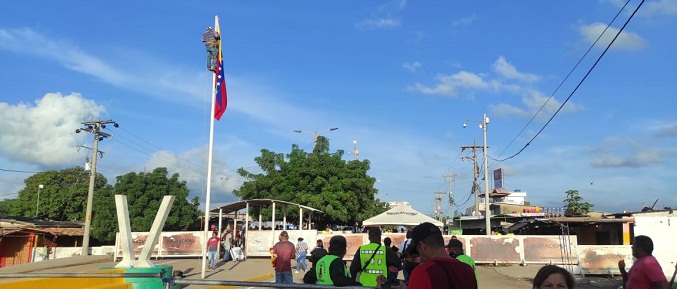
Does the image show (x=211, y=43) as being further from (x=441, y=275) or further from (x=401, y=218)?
(x=441, y=275)

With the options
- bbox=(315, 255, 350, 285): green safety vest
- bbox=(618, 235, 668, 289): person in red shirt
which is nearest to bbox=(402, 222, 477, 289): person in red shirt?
bbox=(315, 255, 350, 285): green safety vest

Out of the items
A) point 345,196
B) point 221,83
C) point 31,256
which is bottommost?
point 31,256

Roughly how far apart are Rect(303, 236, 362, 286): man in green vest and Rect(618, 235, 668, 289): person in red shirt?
2773 millimetres

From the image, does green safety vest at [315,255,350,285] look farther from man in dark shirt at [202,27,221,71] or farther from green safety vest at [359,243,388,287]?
man in dark shirt at [202,27,221,71]

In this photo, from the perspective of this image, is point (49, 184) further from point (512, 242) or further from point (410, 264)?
point (410, 264)

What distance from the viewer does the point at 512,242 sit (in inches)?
966

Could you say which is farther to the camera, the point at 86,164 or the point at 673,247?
the point at 86,164

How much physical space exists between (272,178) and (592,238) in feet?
71.1

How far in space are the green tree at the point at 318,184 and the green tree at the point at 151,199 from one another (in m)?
5.24

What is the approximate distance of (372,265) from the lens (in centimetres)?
638

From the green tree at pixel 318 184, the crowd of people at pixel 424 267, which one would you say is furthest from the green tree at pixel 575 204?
the crowd of people at pixel 424 267

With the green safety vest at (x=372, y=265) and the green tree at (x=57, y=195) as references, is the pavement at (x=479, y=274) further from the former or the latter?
the green tree at (x=57, y=195)

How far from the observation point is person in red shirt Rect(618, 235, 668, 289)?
5.17 metres

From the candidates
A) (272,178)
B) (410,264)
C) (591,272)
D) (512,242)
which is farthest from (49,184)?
(410,264)
